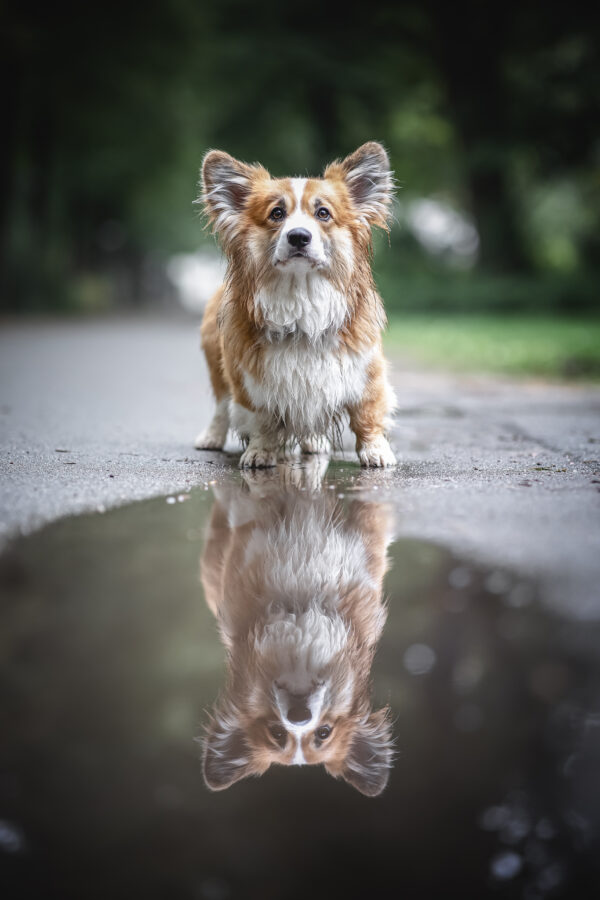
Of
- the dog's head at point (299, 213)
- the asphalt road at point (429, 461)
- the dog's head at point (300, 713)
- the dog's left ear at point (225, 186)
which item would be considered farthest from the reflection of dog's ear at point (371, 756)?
the dog's left ear at point (225, 186)

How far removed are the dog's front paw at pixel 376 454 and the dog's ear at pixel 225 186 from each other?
4.04ft

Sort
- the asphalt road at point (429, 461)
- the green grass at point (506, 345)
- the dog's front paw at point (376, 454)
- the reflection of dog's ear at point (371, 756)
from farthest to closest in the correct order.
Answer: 1. the green grass at point (506, 345)
2. the dog's front paw at point (376, 454)
3. the asphalt road at point (429, 461)
4. the reflection of dog's ear at point (371, 756)

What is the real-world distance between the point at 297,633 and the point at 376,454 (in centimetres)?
223

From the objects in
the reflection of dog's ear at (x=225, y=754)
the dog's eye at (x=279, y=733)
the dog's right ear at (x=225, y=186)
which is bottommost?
the reflection of dog's ear at (x=225, y=754)

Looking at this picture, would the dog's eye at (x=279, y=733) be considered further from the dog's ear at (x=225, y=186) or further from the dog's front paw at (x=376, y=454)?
the dog's ear at (x=225, y=186)

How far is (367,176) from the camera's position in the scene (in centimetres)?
451

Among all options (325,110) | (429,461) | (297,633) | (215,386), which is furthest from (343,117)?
(297,633)

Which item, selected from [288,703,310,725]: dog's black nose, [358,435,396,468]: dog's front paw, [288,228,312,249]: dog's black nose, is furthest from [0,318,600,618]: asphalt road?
[288,228,312,249]: dog's black nose

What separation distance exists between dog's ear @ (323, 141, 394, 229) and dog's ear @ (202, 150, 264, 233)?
40 centimetres

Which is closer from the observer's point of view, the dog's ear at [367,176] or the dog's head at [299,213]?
the dog's head at [299,213]

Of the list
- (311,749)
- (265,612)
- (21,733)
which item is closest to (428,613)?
(265,612)

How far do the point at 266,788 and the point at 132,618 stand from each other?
767 mm

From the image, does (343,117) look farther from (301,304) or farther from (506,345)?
(301,304)

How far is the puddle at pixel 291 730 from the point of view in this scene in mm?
1365
